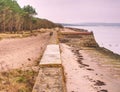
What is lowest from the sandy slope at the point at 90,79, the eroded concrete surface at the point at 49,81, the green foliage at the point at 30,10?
the sandy slope at the point at 90,79

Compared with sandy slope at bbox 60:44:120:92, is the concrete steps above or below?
above

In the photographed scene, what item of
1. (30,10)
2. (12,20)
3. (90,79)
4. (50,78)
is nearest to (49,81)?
(50,78)

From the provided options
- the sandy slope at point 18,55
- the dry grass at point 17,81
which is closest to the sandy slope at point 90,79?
the dry grass at point 17,81

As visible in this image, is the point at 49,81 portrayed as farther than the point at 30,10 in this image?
No

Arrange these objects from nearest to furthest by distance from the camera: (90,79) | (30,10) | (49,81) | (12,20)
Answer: (49,81) < (90,79) < (12,20) < (30,10)

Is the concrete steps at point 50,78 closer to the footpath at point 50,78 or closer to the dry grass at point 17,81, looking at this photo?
the footpath at point 50,78

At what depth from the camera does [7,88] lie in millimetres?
8805

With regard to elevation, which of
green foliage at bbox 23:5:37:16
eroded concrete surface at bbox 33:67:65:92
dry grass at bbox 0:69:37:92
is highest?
green foliage at bbox 23:5:37:16

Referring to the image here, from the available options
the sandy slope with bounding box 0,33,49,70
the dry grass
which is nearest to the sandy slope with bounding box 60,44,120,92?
the dry grass

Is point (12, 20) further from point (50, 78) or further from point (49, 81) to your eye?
point (49, 81)

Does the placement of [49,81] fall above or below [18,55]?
above

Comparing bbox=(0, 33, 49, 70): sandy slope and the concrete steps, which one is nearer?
the concrete steps

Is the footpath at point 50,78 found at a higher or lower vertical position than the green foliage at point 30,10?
lower

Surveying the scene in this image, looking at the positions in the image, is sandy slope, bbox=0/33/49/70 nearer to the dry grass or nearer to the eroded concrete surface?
the dry grass
